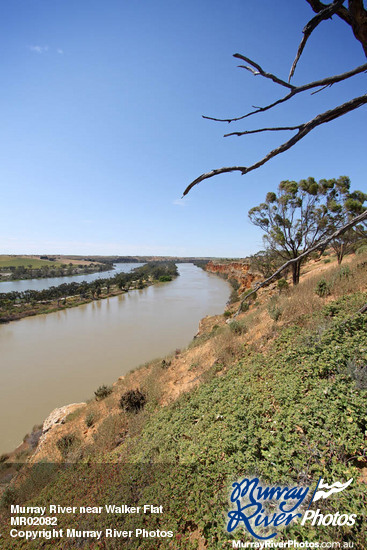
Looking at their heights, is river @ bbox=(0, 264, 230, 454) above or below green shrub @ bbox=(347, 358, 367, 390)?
below

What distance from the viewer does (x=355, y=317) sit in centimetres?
368

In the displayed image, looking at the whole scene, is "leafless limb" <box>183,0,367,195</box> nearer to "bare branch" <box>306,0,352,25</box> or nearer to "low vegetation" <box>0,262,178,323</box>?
"bare branch" <box>306,0,352,25</box>

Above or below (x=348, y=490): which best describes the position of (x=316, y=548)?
below

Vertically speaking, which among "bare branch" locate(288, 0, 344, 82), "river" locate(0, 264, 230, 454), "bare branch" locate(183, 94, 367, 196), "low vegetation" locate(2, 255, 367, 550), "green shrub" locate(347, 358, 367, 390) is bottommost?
"river" locate(0, 264, 230, 454)

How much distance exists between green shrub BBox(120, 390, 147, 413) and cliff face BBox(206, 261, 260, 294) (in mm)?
22633

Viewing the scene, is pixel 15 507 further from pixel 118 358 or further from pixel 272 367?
pixel 118 358

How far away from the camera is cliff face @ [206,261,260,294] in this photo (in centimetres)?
3008

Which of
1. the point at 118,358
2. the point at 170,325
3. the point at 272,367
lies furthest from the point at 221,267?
the point at 272,367

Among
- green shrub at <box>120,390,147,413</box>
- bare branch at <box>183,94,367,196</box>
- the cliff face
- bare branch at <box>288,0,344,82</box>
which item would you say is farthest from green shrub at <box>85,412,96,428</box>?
the cliff face

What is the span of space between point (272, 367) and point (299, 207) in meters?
10.8

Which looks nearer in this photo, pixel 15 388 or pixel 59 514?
pixel 59 514

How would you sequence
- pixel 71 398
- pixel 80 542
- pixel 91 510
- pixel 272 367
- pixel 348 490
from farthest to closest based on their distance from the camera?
1. pixel 71 398
2. pixel 272 367
3. pixel 91 510
4. pixel 80 542
5. pixel 348 490

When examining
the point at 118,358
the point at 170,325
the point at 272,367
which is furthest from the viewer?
the point at 170,325

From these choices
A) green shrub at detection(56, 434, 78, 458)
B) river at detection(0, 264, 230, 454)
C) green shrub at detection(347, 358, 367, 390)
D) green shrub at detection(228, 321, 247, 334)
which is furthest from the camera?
river at detection(0, 264, 230, 454)
